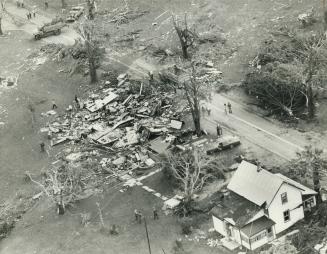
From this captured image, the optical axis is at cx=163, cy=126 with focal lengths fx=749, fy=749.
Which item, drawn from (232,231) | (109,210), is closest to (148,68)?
(109,210)

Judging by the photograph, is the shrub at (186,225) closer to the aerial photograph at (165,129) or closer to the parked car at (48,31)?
the aerial photograph at (165,129)

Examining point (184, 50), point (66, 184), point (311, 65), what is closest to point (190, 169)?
point (66, 184)

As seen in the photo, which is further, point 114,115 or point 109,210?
point 114,115

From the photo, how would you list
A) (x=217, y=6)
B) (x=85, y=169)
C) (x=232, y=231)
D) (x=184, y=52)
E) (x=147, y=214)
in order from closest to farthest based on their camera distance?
1. (x=232, y=231)
2. (x=147, y=214)
3. (x=85, y=169)
4. (x=184, y=52)
5. (x=217, y=6)

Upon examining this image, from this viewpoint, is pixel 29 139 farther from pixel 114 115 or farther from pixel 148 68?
pixel 148 68

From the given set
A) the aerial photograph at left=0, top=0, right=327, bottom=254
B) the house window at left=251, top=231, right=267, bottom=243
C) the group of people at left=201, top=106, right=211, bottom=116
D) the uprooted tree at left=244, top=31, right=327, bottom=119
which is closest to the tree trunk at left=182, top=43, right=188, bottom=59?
the aerial photograph at left=0, top=0, right=327, bottom=254
